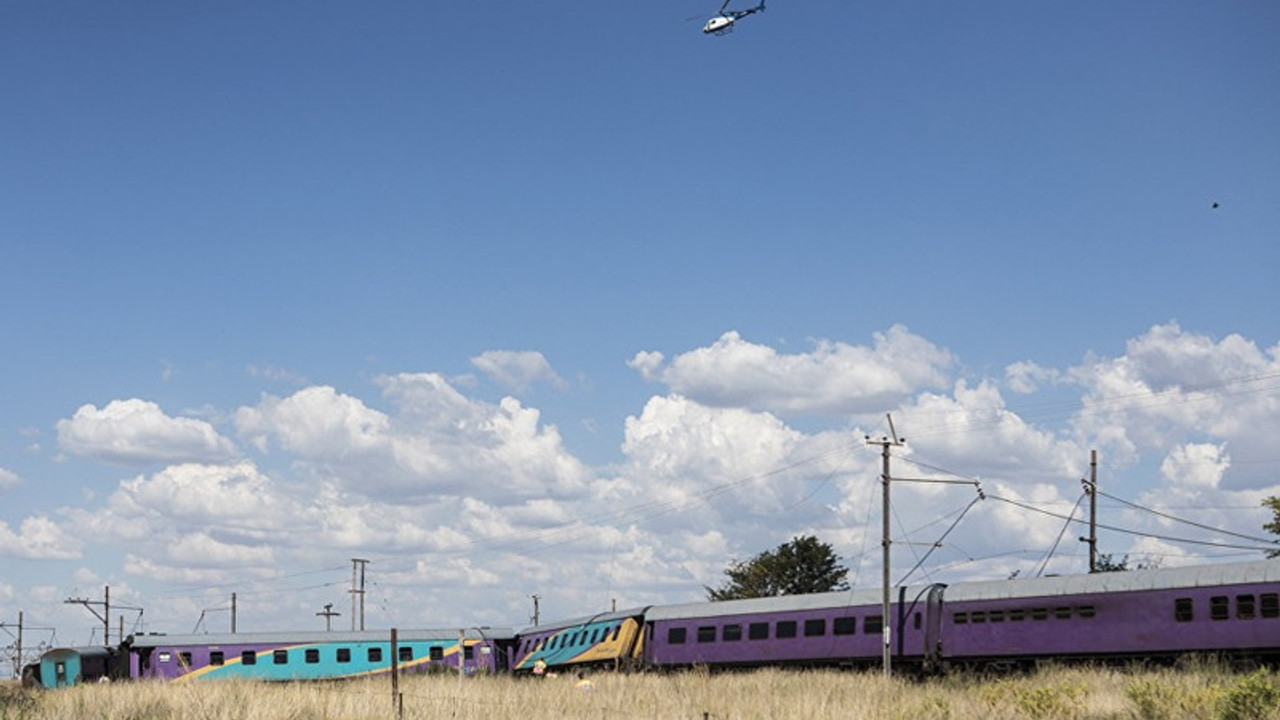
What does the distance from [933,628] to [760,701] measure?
48.2 feet

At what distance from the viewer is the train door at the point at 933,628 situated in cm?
4366

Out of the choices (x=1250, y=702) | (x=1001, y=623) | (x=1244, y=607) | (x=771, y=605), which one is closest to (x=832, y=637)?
(x=771, y=605)

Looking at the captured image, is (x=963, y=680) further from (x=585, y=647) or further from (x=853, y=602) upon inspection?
(x=585, y=647)

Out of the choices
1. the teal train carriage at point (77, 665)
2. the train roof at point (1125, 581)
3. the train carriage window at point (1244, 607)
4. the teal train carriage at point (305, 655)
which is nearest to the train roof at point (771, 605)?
the train roof at point (1125, 581)

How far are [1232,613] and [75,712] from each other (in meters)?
28.2

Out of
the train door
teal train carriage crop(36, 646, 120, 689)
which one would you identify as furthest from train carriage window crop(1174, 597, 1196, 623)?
teal train carriage crop(36, 646, 120, 689)

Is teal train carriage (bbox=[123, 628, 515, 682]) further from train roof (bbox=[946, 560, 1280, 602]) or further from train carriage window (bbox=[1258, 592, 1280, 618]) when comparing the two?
train carriage window (bbox=[1258, 592, 1280, 618])

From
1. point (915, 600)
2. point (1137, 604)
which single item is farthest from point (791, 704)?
point (915, 600)

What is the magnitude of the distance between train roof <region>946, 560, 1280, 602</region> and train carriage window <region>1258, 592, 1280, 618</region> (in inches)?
14.1

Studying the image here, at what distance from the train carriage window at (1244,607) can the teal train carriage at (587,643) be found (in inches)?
867

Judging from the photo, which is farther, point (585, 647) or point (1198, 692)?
point (585, 647)

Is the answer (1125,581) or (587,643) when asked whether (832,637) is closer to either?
(1125,581)

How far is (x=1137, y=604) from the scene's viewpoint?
1508 inches

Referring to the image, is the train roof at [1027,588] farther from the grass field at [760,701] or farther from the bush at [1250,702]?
the bush at [1250,702]
